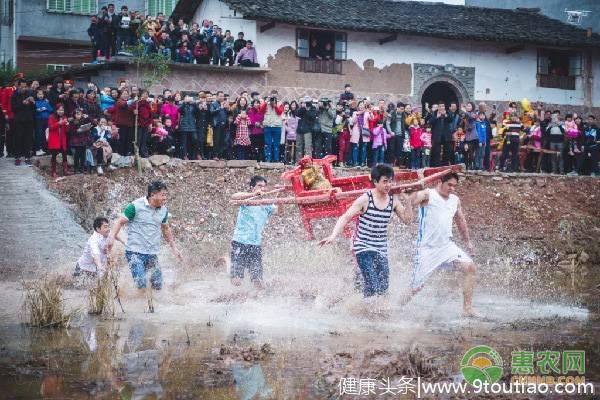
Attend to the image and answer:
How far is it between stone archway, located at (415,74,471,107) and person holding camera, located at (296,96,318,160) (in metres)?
7.77

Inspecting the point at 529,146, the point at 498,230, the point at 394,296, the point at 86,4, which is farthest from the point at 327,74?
the point at 394,296

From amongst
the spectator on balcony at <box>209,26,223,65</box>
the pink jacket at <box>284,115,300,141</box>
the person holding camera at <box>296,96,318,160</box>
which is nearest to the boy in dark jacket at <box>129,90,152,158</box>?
the pink jacket at <box>284,115,300,141</box>

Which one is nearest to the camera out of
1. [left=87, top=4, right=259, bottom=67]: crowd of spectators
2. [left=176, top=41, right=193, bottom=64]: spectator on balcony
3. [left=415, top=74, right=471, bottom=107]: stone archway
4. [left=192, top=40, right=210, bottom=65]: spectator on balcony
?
[left=87, top=4, right=259, bottom=67]: crowd of spectators

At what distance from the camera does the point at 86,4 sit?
112 feet

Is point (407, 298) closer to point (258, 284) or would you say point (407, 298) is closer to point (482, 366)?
point (258, 284)

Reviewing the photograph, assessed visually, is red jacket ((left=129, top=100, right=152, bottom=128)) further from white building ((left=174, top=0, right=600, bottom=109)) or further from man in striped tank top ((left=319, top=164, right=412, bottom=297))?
man in striped tank top ((left=319, top=164, right=412, bottom=297))

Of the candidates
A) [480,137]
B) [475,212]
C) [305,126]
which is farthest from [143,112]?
[480,137]

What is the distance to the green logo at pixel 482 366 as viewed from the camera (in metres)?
7.38

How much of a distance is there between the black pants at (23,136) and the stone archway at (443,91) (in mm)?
12454

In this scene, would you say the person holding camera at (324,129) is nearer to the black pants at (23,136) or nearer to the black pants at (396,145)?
the black pants at (396,145)

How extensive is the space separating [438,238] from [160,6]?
1077 inches

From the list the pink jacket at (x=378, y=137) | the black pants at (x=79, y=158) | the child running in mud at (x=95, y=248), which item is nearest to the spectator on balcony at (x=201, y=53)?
the pink jacket at (x=378, y=137)

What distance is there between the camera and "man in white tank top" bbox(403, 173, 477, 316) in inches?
392

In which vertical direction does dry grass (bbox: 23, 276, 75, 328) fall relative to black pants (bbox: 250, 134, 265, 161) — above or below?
below
